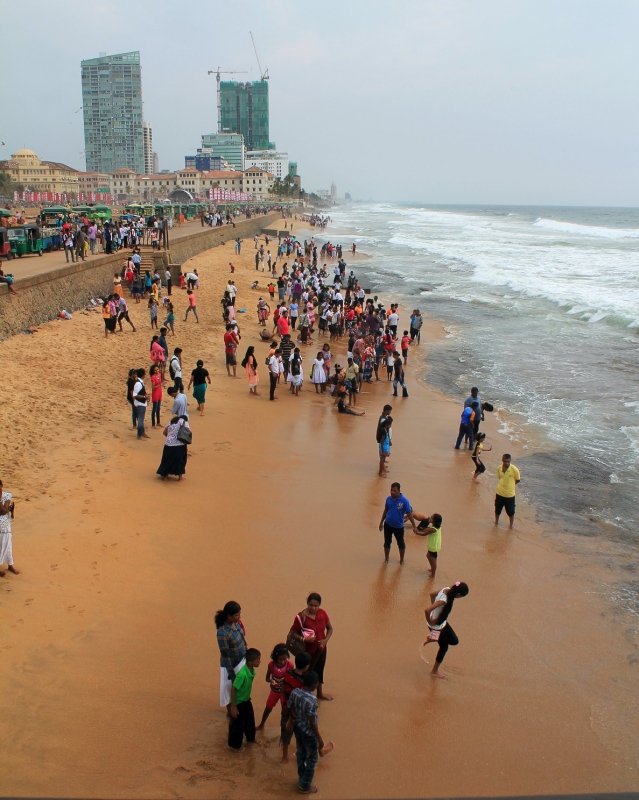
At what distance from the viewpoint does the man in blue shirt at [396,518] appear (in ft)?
24.0

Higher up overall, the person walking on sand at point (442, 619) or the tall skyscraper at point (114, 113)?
the tall skyscraper at point (114, 113)

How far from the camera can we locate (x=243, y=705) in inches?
183

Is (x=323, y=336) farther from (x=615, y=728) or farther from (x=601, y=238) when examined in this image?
(x=601, y=238)

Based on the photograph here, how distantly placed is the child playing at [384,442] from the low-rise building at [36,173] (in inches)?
4208

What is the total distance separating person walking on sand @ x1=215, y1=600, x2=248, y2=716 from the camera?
4680mm

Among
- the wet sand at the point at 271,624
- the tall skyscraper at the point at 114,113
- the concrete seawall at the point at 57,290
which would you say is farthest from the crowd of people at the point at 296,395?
the tall skyscraper at the point at 114,113

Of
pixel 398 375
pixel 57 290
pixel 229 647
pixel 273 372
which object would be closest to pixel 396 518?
pixel 229 647

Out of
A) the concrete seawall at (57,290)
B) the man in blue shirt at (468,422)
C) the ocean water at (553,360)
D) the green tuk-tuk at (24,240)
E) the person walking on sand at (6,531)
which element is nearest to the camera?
the person walking on sand at (6,531)

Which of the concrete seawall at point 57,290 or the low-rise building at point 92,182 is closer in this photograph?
the concrete seawall at point 57,290

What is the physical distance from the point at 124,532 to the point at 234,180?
487ft

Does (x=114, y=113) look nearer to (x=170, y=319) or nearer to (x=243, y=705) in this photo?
(x=170, y=319)

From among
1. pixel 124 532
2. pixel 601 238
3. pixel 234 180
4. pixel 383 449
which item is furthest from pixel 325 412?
pixel 234 180

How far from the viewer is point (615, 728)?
5348 mm

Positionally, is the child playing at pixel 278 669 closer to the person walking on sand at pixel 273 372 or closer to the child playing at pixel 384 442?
the child playing at pixel 384 442
